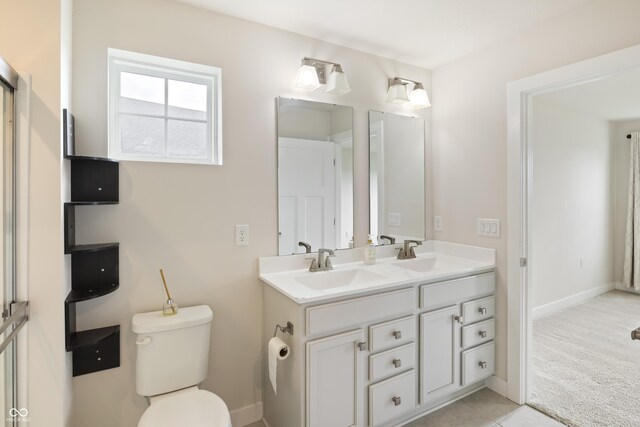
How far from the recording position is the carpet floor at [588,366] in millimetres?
2078

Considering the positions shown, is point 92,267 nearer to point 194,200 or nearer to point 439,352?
point 194,200

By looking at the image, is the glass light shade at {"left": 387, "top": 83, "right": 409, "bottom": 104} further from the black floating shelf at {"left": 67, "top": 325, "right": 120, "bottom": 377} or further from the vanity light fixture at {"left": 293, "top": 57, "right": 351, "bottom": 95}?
the black floating shelf at {"left": 67, "top": 325, "right": 120, "bottom": 377}

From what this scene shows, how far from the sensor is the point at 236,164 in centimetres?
197

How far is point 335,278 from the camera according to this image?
84.0 inches

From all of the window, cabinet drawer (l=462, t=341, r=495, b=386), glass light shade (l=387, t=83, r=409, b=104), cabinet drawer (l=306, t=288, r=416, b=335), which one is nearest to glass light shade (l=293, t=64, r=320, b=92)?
the window

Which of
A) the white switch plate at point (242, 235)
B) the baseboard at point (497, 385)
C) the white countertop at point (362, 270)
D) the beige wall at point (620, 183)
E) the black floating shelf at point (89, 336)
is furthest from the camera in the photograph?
the beige wall at point (620, 183)

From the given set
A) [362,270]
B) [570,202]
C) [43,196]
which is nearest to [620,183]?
[570,202]

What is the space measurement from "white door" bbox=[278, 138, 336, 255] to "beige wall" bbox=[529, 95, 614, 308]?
2.42 m

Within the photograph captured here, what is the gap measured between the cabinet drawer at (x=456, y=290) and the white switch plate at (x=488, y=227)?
28 centimetres

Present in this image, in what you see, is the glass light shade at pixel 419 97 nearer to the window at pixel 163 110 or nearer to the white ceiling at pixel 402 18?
the white ceiling at pixel 402 18

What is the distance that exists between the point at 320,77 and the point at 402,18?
589 mm

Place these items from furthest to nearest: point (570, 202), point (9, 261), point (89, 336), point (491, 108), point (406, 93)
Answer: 1. point (570, 202)
2. point (406, 93)
3. point (491, 108)
4. point (89, 336)
5. point (9, 261)

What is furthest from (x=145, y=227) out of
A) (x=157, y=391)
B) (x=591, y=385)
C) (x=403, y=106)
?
(x=591, y=385)

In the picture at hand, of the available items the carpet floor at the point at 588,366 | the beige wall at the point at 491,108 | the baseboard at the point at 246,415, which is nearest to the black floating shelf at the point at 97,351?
the baseboard at the point at 246,415
